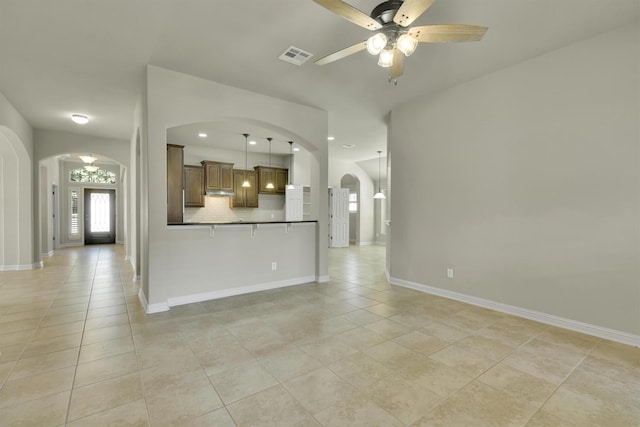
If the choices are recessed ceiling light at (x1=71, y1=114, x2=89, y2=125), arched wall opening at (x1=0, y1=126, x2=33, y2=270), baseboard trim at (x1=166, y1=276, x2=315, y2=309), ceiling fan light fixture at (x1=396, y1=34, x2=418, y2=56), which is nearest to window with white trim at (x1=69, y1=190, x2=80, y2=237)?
arched wall opening at (x1=0, y1=126, x2=33, y2=270)

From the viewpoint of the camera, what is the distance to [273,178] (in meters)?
8.70

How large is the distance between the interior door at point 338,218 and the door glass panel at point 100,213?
28.8 feet

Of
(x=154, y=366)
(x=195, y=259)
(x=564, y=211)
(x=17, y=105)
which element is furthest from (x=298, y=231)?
(x=17, y=105)

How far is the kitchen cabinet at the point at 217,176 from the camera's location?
7.71m

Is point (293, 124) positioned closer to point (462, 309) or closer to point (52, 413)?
point (462, 309)

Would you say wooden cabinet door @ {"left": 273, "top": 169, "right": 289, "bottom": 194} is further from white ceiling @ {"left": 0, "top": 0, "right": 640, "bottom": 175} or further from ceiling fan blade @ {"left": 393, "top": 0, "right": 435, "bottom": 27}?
ceiling fan blade @ {"left": 393, "top": 0, "right": 435, "bottom": 27}

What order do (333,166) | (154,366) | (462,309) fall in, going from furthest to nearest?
(333,166)
(462,309)
(154,366)

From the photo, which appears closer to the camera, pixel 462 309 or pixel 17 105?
pixel 462 309

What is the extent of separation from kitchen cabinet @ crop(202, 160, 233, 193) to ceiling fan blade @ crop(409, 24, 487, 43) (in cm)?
650

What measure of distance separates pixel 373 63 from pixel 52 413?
4196 millimetres

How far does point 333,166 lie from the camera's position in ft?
33.5

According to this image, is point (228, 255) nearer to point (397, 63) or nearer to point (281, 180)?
point (397, 63)

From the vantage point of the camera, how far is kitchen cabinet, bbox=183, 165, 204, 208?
7.51m

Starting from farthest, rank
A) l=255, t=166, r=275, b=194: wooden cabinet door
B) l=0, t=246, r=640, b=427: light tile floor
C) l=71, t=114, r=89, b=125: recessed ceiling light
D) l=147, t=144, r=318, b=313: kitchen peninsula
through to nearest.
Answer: l=255, t=166, r=275, b=194: wooden cabinet door, l=71, t=114, r=89, b=125: recessed ceiling light, l=147, t=144, r=318, b=313: kitchen peninsula, l=0, t=246, r=640, b=427: light tile floor
